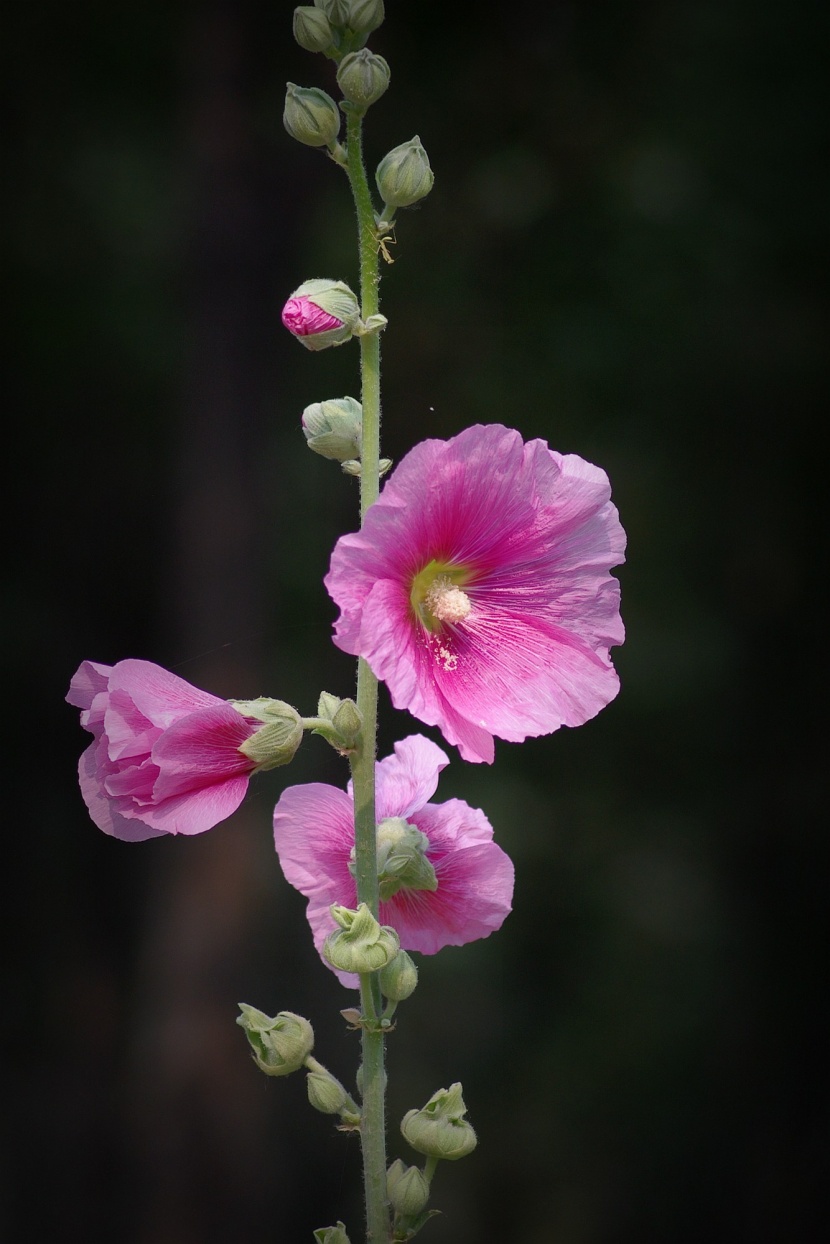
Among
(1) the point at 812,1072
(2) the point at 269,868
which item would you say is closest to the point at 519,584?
(2) the point at 269,868

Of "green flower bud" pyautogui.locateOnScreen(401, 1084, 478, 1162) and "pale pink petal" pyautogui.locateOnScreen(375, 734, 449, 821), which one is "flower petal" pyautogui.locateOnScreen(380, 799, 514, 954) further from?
"green flower bud" pyautogui.locateOnScreen(401, 1084, 478, 1162)

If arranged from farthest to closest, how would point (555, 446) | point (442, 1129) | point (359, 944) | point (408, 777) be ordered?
point (555, 446), point (408, 777), point (442, 1129), point (359, 944)

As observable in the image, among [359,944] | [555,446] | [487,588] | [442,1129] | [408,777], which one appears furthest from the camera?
[555,446]

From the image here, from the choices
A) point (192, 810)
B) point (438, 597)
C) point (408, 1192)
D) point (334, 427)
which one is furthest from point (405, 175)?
point (408, 1192)

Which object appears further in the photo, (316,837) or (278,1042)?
(316,837)

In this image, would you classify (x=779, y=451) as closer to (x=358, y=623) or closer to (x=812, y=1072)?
(x=812, y=1072)

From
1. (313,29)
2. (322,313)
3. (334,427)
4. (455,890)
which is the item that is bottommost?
(455,890)

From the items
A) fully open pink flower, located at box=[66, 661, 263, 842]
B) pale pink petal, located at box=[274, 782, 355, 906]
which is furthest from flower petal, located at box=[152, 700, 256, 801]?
pale pink petal, located at box=[274, 782, 355, 906]

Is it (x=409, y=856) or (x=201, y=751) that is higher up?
(x=201, y=751)

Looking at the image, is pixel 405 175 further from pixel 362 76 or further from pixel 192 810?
pixel 192 810
